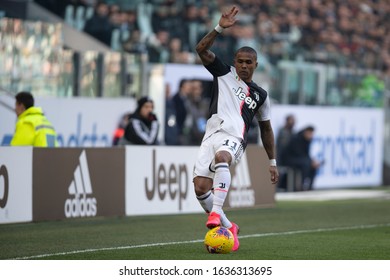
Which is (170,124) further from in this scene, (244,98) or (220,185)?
(220,185)

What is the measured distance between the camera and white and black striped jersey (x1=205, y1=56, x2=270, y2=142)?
38.7 feet

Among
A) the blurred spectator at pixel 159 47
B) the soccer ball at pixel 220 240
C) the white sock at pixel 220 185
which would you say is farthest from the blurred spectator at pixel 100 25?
the soccer ball at pixel 220 240

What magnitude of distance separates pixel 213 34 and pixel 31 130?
603 cm

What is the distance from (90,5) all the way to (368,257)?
15.0 meters

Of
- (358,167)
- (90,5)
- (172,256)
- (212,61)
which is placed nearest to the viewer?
(172,256)

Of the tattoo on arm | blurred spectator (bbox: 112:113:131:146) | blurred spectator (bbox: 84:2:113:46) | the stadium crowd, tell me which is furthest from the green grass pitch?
the stadium crowd

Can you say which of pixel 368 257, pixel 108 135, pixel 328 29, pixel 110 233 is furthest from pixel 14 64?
pixel 328 29

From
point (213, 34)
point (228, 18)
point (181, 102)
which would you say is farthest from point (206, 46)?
point (181, 102)

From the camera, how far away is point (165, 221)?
16750mm

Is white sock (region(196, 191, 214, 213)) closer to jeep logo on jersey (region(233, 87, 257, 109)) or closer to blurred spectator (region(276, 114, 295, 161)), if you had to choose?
jeep logo on jersey (region(233, 87, 257, 109))

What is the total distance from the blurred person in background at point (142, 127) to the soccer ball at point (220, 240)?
7809 mm

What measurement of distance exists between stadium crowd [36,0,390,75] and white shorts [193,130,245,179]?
12.8 meters

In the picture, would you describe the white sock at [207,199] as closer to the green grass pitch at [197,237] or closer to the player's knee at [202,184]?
the player's knee at [202,184]
